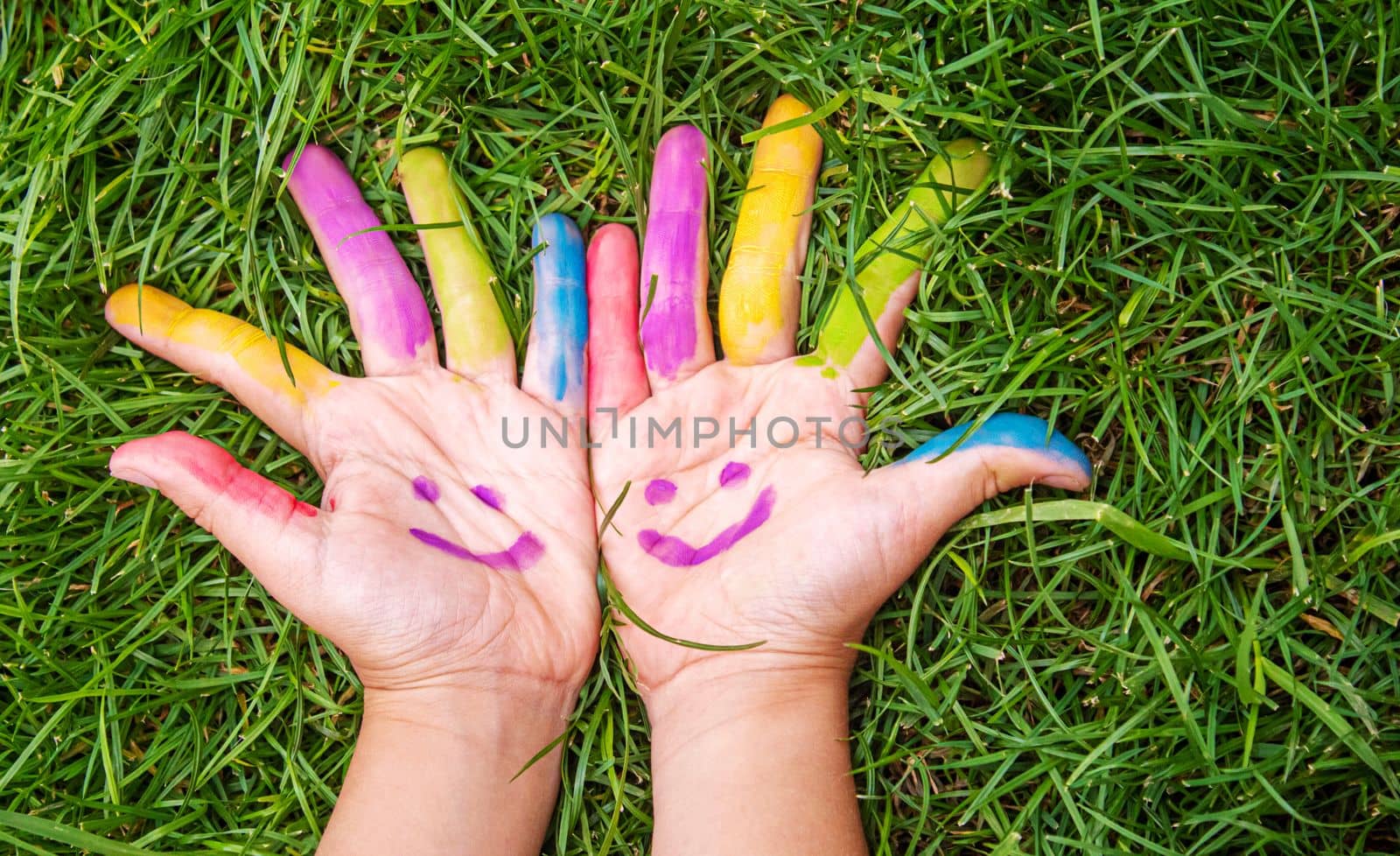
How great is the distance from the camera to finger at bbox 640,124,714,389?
74.3 inches

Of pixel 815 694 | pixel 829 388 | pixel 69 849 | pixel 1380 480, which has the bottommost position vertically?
pixel 69 849

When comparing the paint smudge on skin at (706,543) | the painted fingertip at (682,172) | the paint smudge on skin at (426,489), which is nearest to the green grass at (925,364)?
the painted fingertip at (682,172)

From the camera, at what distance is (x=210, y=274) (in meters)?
2.01

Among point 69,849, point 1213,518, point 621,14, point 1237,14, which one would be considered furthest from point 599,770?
point 1237,14

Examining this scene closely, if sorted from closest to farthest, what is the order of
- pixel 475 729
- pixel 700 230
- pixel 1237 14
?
1. pixel 475 729
2. pixel 1237 14
3. pixel 700 230

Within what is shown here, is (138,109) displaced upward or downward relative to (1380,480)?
upward

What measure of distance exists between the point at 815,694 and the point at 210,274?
1556mm

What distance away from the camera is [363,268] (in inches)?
75.8

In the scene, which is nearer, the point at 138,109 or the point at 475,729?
the point at 475,729

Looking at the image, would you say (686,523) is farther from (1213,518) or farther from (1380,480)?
(1380,480)

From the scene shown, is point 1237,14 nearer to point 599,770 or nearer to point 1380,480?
point 1380,480

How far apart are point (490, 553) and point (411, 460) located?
241 millimetres

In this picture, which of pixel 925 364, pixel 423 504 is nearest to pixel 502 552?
pixel 423 504

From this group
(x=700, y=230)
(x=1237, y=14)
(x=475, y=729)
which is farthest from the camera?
(x=700, y=230)
